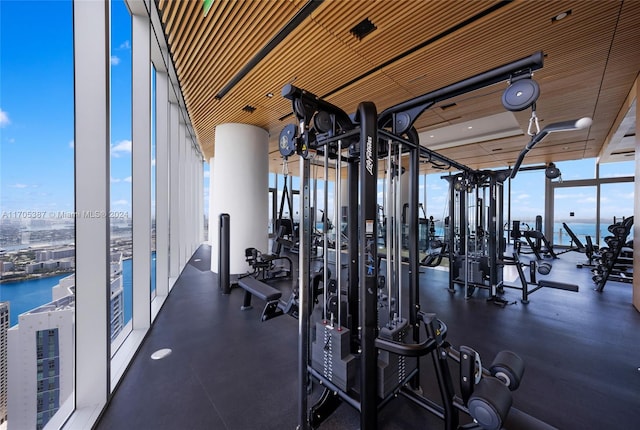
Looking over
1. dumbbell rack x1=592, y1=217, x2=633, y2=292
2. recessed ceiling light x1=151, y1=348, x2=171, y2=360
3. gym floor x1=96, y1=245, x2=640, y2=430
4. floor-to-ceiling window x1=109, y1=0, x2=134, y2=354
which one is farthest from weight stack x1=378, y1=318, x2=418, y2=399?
dumbbell rack x1=592, y1=217, x2=633, y2=292

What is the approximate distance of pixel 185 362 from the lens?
8.03 feet

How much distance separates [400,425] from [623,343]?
303 centimetres

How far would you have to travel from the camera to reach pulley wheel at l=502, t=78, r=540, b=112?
1418 mm

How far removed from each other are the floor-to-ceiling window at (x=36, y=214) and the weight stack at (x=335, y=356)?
5.32 ft

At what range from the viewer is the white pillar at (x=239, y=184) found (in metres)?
5.70

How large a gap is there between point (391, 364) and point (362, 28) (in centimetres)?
317

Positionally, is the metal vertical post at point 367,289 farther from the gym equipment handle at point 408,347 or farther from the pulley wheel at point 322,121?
the pulley wheel at point 322,121

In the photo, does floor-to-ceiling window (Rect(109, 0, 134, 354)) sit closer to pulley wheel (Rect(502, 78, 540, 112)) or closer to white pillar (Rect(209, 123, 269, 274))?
white pillar (Rect(209, 123, 269, 274))

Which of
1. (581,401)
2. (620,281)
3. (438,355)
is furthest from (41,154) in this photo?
(620,281)

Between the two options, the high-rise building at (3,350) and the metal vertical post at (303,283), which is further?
the metal vertical post at (303,283)

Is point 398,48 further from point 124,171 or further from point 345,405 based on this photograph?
point 345,405

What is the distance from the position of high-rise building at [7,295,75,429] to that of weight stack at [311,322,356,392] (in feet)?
5.31

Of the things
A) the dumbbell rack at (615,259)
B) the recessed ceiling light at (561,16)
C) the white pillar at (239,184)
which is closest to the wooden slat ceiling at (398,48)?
the recessed ceiling light at (561,16)

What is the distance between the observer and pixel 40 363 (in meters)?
1.51
